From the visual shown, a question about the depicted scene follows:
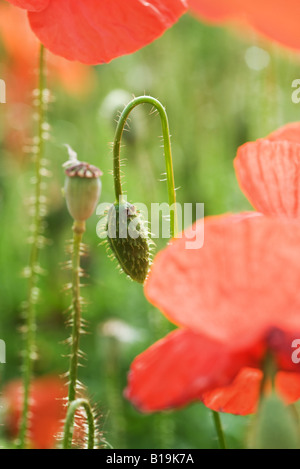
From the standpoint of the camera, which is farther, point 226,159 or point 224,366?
point 226,159

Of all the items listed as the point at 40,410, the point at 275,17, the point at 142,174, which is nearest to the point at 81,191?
the point at 275,17

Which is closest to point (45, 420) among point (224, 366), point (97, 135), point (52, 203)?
point (52, 203)

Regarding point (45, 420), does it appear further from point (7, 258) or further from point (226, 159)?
point (226, 159)

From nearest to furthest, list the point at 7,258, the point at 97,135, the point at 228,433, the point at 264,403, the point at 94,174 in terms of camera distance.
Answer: the point at 264,403, the point at 94,174, the point at 228,433, the point at 7,258, the point at 97,135

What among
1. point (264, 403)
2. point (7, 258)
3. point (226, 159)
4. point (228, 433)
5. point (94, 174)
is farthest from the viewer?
point (226, 159)

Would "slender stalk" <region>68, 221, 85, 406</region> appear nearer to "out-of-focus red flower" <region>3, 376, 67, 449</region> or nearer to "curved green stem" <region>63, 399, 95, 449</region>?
"curved green stem" <region>63, 399, 95, 449</region>
